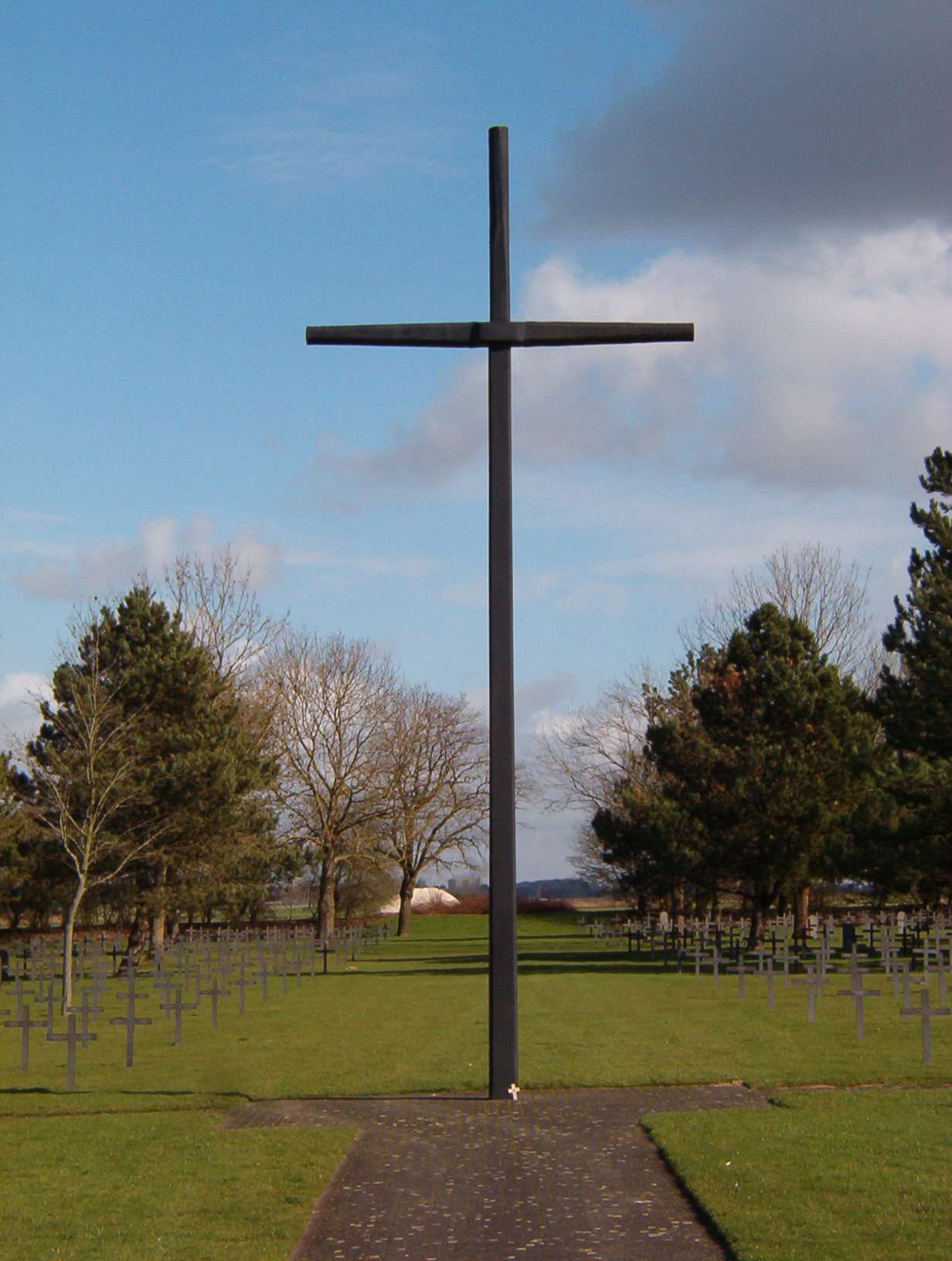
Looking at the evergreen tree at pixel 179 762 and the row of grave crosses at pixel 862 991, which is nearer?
the row of grave crosses at pixel 862 991

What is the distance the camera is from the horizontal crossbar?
10.8 m

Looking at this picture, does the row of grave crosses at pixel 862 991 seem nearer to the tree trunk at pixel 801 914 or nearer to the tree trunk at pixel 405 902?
the tree trunk at pixel 801 914

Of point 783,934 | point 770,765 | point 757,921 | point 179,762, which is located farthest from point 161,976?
point 757,921

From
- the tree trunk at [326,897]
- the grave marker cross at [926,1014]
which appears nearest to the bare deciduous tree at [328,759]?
the tree trunk at [326,897]

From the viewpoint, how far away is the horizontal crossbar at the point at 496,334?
1077cm

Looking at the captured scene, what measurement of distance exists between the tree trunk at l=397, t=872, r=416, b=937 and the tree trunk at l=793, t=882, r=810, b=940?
2663 cm

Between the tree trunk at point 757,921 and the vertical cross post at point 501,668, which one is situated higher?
the vertical cross post at point 501,668

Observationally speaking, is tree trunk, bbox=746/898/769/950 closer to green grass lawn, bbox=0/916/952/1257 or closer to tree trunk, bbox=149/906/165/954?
green grass lawn, bbox=0/916/952/1257

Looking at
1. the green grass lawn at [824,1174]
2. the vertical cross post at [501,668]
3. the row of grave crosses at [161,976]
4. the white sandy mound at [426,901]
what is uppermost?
the vertical cross post at [501,668]

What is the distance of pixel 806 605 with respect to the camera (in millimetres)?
47406

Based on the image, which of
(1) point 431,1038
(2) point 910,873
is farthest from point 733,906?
(1) point 431,1038

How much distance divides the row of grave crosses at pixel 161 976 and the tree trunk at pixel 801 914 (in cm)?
1266

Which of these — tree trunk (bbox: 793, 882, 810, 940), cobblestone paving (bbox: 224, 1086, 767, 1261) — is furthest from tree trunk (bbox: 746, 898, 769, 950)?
cobblestone paving (bbox: 224, 1086, 767, 1261)

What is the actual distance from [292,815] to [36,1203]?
47.8m
